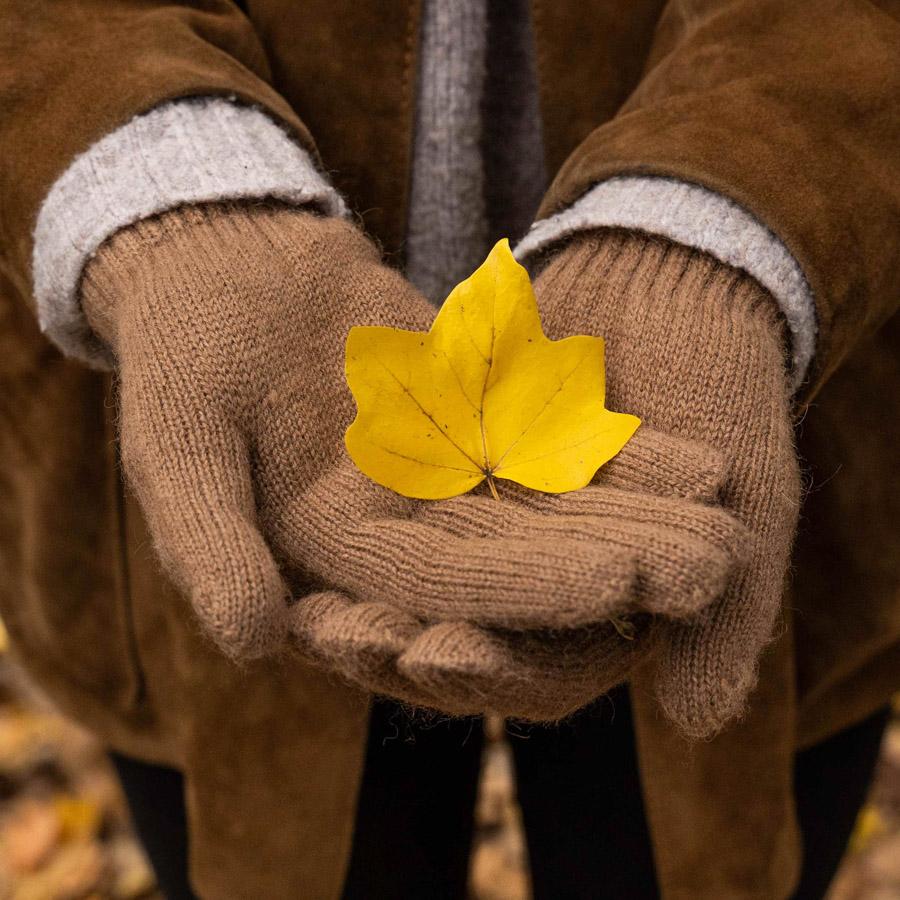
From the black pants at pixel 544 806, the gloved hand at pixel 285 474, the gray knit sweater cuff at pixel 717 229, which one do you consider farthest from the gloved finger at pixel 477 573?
the black pants at pixel 544 806

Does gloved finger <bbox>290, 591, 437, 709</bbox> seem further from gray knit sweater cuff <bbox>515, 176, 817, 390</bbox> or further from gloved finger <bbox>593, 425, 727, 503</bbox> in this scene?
gray knit sweater cuff <bbox>515, 176, 817, 390</bbox>

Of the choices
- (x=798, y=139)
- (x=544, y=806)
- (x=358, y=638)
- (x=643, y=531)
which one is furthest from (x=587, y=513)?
(x=544, y=806)

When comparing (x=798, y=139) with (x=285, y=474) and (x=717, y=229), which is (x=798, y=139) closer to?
(x=717, y=229)

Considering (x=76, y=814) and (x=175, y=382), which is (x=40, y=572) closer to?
(x=175, y=382)

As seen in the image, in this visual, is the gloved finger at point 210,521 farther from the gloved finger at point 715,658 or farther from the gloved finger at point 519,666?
the gloved finger at point 715,658

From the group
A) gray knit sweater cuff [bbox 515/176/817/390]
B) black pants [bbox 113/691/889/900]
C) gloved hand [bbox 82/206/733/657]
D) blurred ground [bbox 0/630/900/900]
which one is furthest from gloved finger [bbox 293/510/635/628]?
blurred ground [bbox 0/630/900/900]

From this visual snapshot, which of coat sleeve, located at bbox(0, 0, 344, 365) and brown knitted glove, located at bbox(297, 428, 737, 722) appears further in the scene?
coat sleeve, located at bbox(0, 0, 344, 365)

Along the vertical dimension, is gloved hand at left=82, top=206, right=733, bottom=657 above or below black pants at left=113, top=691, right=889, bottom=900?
above
